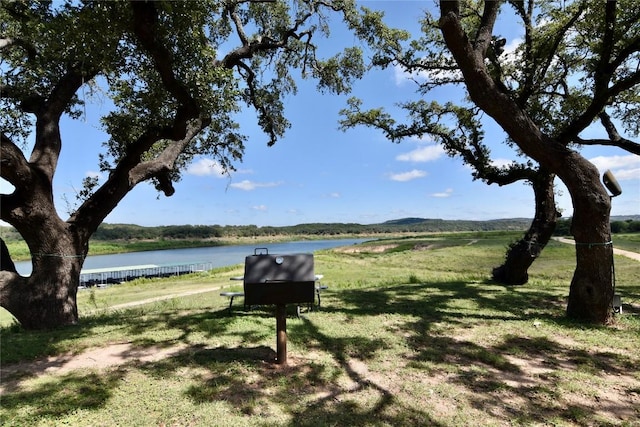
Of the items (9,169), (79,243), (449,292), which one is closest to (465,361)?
(449,292)

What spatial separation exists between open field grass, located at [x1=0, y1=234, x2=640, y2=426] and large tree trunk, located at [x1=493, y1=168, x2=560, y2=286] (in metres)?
3.65

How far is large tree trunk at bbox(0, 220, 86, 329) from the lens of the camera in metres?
6.12

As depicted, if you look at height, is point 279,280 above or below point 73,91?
below

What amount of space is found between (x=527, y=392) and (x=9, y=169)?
295 inches

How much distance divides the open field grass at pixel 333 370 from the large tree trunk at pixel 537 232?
144 inches

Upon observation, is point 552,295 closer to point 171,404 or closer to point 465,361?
point 465,361

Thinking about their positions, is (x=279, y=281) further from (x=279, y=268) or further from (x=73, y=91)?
(x=73, y=91)

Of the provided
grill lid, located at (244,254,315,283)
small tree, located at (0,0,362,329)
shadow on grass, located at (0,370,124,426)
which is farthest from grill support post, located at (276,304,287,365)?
→ small tree, located at (0,0,362,329)

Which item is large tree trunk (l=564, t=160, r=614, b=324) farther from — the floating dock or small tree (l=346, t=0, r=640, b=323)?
the floating dock

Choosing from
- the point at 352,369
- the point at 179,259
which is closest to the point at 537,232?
the point at 352,369

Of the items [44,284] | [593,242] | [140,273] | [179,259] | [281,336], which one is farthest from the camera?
[179,259]

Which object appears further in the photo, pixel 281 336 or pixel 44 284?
pixel 44 284

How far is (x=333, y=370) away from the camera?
4242mm

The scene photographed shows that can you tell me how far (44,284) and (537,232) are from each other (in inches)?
452
